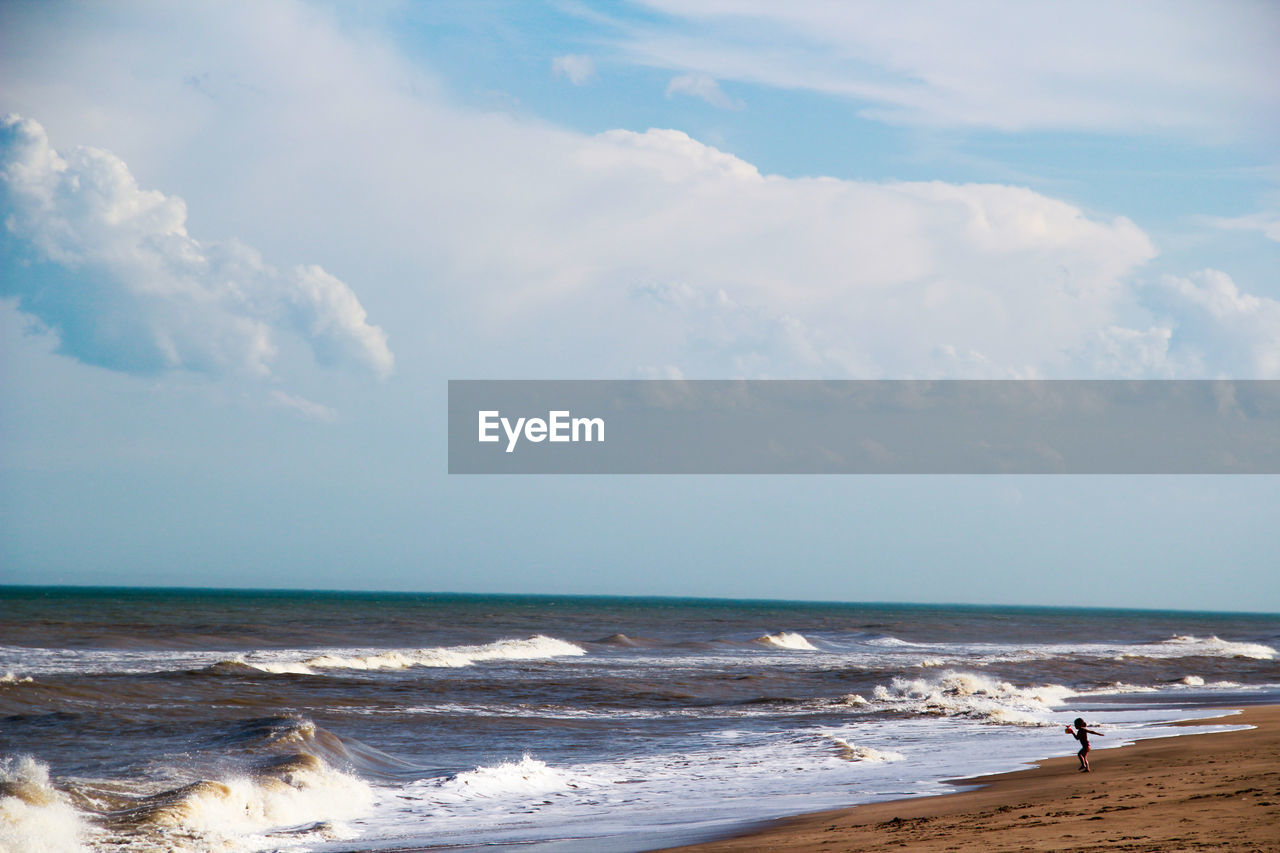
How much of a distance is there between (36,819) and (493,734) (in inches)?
371

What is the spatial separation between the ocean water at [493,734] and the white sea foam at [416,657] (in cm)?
22

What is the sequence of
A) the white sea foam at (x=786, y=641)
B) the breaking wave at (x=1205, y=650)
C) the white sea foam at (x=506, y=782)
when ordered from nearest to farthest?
the white sea foam at (x=506, y=782), the breaking wave at (x=1205, y=650), the white sea foam at (x=786, y=641)

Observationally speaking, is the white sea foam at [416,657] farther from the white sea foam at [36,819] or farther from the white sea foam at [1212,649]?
the white sea foam at [1212,649]

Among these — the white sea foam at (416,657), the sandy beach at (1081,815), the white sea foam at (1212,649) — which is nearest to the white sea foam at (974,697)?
the sandy beach at (1081,815)

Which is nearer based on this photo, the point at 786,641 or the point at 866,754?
the point at 866,754

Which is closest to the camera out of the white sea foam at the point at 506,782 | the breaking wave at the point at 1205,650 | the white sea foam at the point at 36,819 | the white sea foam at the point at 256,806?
the white sea foam at the point at 36,819

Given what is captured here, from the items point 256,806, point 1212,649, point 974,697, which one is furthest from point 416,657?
point 1212,649

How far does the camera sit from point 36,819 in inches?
422

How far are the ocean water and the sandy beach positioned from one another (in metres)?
0.96

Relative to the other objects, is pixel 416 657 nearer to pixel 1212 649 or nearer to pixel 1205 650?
pixel 1205 650

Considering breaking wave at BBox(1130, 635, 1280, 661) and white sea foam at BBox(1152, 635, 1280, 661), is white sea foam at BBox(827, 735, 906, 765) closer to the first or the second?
breaking wave at BBox(1130, 635, 1280, 661)

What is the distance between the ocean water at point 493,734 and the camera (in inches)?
461

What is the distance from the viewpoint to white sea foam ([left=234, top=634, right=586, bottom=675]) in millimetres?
31578

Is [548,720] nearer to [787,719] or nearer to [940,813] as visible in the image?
[787,719]
